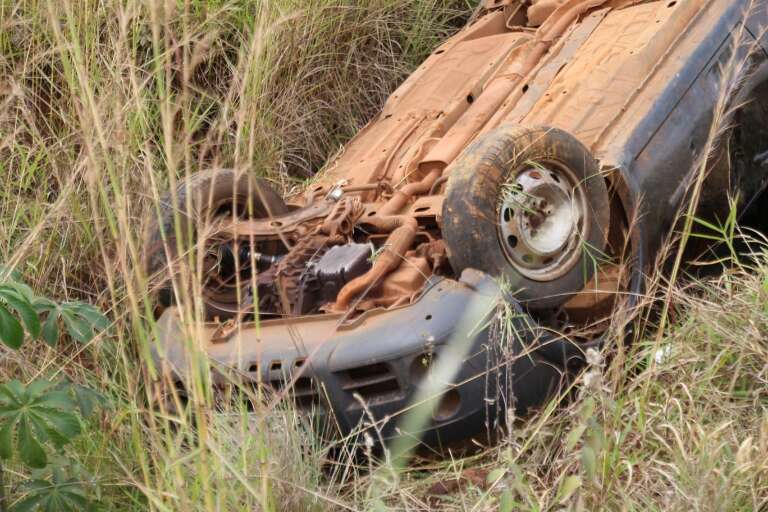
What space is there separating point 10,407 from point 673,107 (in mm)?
2751

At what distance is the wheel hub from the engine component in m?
0.54

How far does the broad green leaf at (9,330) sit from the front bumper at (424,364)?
2.17 ft

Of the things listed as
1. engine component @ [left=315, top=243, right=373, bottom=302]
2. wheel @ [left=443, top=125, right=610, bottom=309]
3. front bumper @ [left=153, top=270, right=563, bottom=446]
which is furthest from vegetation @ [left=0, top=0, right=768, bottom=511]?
engine component @ [left=315, top=243, right=373, bottom=302]

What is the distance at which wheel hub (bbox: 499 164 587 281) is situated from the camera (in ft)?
12.5

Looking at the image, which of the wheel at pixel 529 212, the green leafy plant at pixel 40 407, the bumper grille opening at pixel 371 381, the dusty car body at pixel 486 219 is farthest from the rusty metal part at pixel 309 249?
the green leafy plant at pixel 40 407

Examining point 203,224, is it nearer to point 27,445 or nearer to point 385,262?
point 385,262

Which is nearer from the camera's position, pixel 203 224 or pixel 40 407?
pixel 40 407

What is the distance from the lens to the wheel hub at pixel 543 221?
3803mm

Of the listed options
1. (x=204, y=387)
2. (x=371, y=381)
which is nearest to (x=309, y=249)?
(x=371, y=381)

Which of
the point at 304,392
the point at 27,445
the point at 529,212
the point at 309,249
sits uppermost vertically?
the point at 27,445

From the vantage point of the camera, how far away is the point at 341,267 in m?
3.97

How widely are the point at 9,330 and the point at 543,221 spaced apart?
190 cm

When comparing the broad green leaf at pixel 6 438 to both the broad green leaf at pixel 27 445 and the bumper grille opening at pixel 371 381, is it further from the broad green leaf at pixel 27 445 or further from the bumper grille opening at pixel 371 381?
the bumper grille opening at pixel 371 381

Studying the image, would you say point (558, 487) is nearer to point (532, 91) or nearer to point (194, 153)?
point (532, 91)
